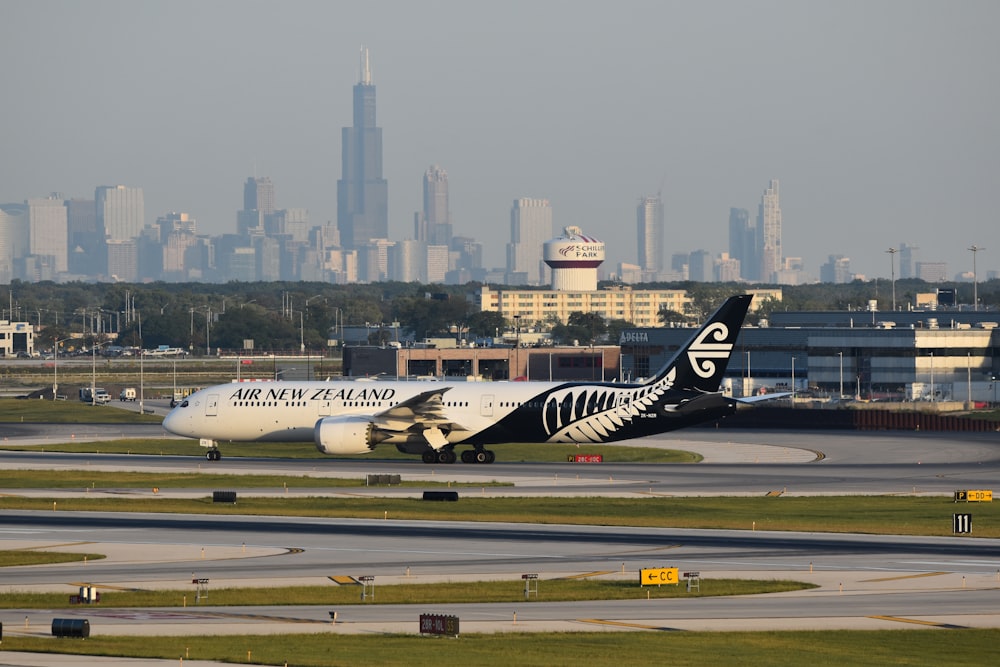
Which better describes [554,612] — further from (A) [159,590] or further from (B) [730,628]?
(A) [159,590]

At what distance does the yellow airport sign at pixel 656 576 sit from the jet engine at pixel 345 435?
1574 inches

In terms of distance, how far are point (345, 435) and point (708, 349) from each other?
1939cm

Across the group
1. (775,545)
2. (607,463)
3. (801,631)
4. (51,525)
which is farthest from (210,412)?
(801,631)

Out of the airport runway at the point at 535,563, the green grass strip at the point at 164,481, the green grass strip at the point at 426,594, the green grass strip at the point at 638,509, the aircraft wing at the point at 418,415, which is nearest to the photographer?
the airport runway at the point at 535,563

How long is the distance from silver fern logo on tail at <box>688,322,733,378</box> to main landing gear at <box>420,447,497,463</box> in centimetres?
1192

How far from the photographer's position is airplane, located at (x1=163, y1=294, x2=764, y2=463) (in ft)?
268

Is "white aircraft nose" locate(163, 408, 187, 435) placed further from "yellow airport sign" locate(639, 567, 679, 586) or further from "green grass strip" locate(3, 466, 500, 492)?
"yellow airport sign" locate(639, 567, 679, 586)

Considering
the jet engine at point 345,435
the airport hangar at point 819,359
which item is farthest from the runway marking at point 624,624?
the airport hangar at point 819,359

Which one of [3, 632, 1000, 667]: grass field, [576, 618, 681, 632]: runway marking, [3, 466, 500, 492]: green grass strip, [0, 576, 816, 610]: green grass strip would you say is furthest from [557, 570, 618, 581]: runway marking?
[3, 466, 500, 492]: green grass strip

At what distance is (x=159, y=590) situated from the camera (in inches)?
1688

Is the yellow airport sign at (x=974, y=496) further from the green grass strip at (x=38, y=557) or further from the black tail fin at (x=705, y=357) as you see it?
the green grass strip at (x=38, y=557)

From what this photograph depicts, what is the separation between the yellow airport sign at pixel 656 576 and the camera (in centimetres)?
4366

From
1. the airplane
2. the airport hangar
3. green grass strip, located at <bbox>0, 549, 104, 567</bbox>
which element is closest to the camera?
green grass strip, located at <bbox>0, 549, 104, 567</bbox>

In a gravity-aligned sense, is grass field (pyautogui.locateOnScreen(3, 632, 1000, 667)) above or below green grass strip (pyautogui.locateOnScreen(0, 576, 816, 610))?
below
